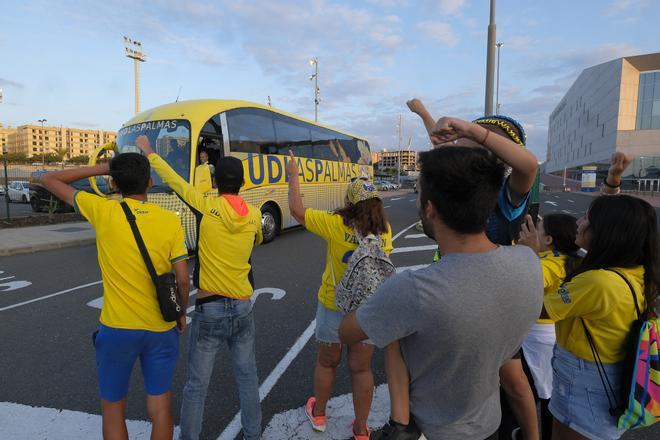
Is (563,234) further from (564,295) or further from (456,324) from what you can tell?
(456,324)

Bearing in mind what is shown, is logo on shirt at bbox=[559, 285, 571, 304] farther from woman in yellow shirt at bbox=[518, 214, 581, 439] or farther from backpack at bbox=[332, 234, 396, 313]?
backpack at bbox=[332, 234, 396, 313]

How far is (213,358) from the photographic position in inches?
96.6

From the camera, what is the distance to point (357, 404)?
8.61 feet

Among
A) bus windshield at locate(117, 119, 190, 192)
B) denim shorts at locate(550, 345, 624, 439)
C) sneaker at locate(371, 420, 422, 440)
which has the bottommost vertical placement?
denim shorts at locate(550, 345, 624, 439)

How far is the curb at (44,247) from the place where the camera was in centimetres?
957

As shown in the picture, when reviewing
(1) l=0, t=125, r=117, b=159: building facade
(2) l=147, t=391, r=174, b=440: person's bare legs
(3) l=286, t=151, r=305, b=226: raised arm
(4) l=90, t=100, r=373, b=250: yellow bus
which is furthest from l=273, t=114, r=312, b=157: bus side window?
(1) l=0, t=125, r=117, b=159: building facade

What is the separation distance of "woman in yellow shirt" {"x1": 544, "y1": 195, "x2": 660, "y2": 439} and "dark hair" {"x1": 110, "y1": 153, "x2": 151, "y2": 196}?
87.4 inches

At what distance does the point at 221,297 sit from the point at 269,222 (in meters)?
8.49

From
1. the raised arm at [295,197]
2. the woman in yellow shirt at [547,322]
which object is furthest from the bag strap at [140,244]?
the woman in yellow shirt at [547,322]

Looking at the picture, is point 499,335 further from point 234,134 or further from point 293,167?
point 234,134

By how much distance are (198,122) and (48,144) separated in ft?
535

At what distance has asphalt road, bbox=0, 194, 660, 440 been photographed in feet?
9.55

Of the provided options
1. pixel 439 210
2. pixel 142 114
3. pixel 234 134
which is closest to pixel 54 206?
pixel 142 114

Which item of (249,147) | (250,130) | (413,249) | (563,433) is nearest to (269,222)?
(249,147)
